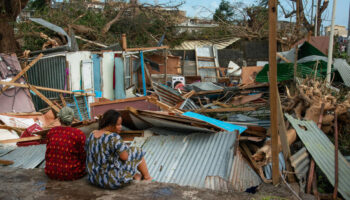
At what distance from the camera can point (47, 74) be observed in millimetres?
10477

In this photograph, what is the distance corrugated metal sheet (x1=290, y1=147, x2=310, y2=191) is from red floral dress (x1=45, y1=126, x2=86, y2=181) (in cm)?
255

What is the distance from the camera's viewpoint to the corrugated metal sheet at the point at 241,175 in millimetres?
3682

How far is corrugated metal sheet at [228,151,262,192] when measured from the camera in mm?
3682

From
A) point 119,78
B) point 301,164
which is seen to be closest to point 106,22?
point 119,78

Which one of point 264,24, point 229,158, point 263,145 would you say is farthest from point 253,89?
point 264,24

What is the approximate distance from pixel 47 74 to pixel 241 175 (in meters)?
8.49

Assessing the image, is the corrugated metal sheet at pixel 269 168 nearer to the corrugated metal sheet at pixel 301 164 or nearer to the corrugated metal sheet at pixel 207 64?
the corrugated metal sheet at pixel 301 164

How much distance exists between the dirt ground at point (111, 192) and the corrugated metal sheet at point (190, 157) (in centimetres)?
35

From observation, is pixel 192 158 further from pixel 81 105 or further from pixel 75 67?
pixel 75 67

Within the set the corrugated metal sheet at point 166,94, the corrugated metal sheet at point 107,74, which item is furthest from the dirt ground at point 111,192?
the corrugated metal sheet at point 107,74

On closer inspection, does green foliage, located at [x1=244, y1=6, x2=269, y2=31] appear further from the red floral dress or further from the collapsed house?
the red floral dress

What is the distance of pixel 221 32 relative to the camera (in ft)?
68.6

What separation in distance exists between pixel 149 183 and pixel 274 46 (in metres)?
2.00

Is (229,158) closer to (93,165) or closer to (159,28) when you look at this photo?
(93,165)
